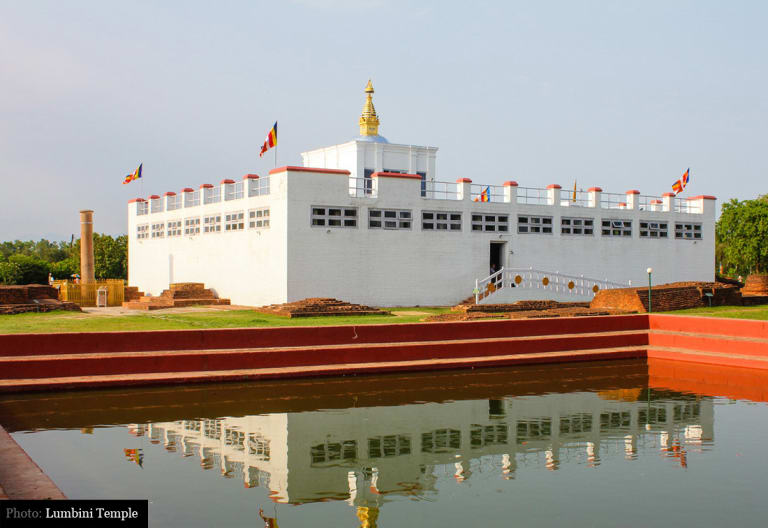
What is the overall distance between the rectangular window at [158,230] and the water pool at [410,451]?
24.1 metres

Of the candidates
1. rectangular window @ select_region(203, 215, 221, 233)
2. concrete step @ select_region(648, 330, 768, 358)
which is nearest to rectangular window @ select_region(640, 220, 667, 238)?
concrete step @ select_region(648, 330, 768, 358)

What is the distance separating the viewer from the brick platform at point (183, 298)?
30.4m

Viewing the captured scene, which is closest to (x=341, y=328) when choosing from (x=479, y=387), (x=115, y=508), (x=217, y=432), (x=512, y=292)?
(x=479, y=387)

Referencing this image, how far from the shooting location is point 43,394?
47.3ft

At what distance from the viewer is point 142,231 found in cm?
4081

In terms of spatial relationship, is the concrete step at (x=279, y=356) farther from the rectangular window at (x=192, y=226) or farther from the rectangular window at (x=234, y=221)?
the rectangular window at (x=192, y=226)

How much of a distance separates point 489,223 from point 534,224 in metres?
2.50

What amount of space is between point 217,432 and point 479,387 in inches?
254

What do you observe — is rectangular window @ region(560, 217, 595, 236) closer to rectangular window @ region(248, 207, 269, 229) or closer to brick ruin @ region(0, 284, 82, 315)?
rectangular window @ region(248, 207, 269, 229)

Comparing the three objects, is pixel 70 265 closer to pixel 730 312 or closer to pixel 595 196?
pixel 595 196

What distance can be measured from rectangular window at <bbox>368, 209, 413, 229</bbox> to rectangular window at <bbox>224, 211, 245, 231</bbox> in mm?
5491

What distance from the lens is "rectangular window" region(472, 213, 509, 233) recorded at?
3112cm

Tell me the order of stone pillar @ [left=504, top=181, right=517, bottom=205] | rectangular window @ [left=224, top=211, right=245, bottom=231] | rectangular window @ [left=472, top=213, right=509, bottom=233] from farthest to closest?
stone pillar @ [left=504, top=181, right=517, bottom=205], rectangular window @ [left=472, top=213, right=509, bottom=233], rectangular window @ [left=224, top=211, right=245, bottom=231]
